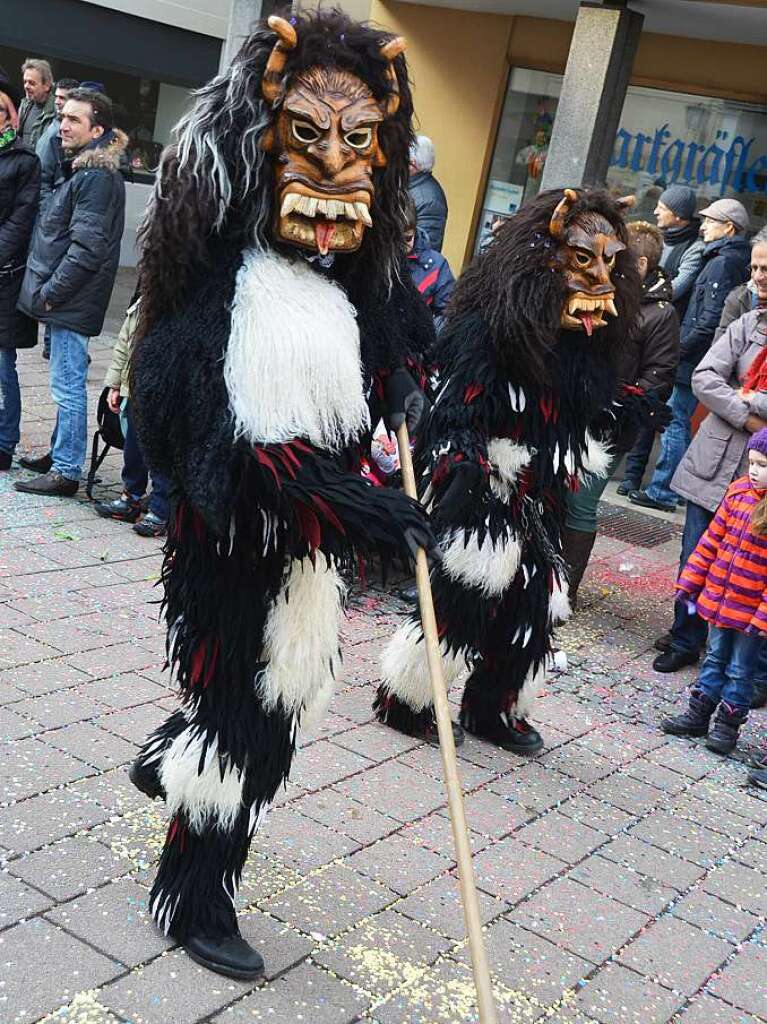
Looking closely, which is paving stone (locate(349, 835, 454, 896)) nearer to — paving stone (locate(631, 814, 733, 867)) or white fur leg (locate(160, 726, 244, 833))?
white fur leg (locate(160, 726, 244, 833))

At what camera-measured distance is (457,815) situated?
112 inches

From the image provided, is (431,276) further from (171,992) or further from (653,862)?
(171,992)

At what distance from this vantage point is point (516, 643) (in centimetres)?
478

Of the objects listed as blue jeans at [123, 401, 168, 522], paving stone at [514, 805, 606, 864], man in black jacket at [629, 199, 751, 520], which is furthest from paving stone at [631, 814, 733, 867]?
man in black jacket at [629, 199, 751, 520]

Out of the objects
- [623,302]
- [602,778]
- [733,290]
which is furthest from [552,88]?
[602,778]

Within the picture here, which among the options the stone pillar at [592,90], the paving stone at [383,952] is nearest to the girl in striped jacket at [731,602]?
the paving stone at [383,952]

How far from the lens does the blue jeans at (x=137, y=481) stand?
6.67m

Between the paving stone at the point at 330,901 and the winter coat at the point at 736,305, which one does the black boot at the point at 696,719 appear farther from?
the winter coat at the point at 736,305

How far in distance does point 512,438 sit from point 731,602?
54.8 inches

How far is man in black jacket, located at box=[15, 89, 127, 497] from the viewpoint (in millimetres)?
6703

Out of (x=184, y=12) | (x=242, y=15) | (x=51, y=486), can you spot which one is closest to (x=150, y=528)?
(x=51, y=486)

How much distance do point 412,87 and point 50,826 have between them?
2.37m

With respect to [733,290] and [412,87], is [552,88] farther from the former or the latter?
[412,87]

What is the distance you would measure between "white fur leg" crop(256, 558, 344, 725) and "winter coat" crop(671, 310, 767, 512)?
3.31m
